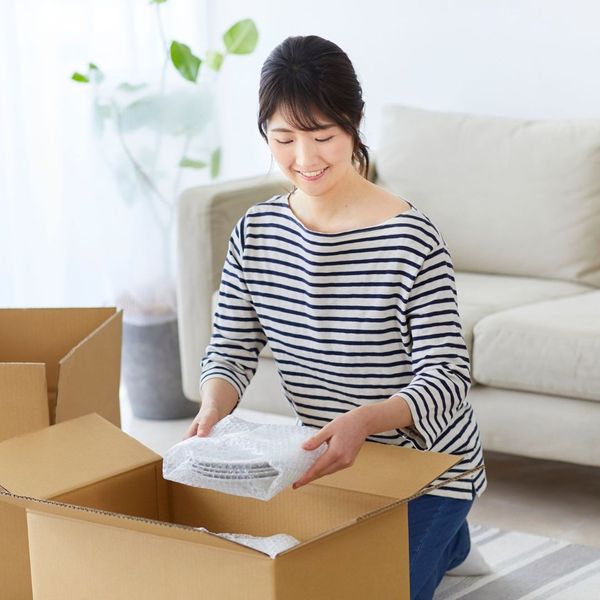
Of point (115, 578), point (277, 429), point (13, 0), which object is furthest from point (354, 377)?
point (13, 0)

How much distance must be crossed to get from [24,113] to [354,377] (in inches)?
67.8

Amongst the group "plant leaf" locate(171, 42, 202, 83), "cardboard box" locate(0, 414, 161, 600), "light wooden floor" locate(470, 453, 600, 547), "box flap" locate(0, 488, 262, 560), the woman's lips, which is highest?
"plant leaf" locate(171, 42, 202, 83)

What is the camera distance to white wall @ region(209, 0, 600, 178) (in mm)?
2885

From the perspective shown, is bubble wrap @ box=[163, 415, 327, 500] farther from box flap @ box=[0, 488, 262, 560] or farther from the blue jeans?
the blue jeans

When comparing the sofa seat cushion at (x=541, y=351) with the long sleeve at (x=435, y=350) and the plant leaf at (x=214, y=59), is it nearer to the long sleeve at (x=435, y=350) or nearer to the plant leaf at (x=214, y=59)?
the long sleeve at (x=435, y=350)

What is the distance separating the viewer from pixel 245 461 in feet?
3.60

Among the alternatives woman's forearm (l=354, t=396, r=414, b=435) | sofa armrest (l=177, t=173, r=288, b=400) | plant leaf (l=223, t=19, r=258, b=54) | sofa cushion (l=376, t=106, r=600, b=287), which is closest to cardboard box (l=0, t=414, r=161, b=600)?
woman's forearm (l=354, t=396, r=414, b=435)

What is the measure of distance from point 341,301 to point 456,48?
1745 millimetres

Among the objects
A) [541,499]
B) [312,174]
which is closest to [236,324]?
[312,174]

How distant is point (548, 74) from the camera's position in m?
2.93

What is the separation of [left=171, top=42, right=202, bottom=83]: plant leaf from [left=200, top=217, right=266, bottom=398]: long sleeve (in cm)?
144

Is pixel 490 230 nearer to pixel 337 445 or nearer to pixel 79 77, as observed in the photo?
pixel 79 77

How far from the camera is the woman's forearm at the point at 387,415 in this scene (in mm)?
1239

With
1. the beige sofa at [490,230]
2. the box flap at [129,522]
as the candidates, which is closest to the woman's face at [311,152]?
the box flap at [129,522]
